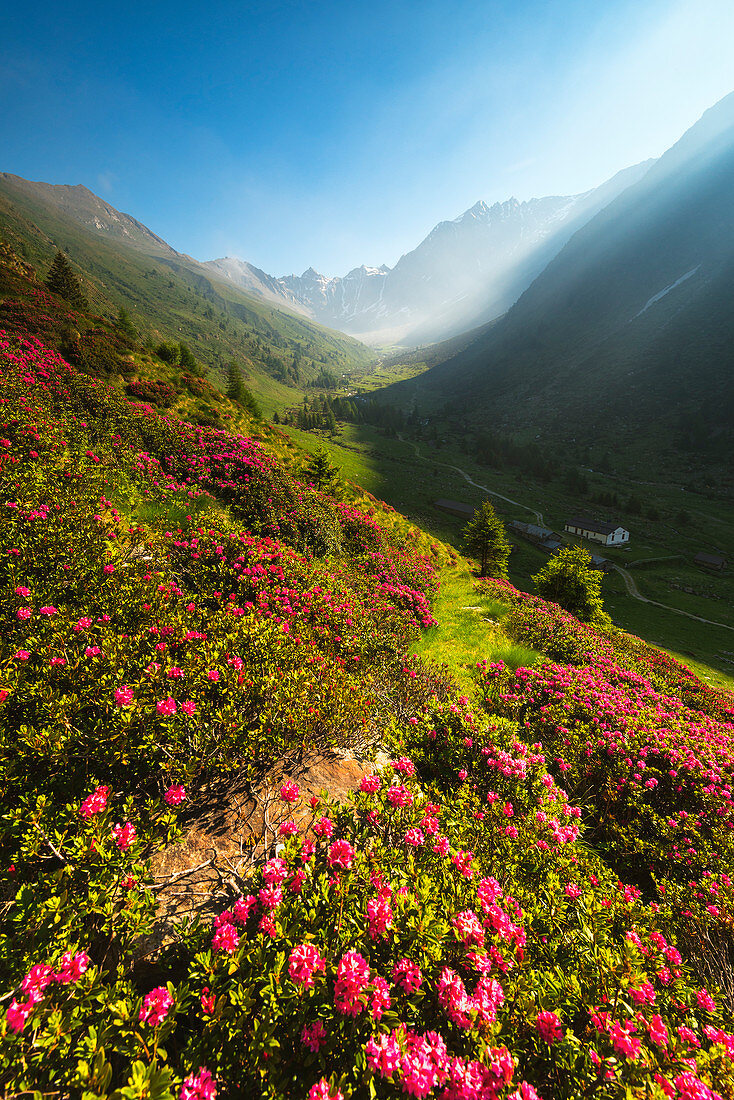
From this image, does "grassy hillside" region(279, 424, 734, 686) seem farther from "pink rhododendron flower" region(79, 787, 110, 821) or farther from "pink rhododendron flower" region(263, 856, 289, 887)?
"pink rhododendron flower" region(263, 856, 289, 887)

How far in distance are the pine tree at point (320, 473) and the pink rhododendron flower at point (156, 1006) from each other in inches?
848

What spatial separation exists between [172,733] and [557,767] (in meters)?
7.58

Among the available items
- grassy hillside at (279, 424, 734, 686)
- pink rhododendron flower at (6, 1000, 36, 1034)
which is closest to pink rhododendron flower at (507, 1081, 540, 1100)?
pink rhododendron flower at (6, 1000, 36, 1034)

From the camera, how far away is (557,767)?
25.3 ft

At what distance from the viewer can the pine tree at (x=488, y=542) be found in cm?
3500

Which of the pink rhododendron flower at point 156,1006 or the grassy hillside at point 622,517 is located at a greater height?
the pink rhododendron flower at point 156,1006

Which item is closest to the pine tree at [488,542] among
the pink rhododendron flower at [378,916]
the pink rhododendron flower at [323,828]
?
the pink rhododendron flower at [323,828]

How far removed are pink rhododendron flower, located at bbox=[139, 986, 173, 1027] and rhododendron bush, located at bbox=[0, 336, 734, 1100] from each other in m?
0.02

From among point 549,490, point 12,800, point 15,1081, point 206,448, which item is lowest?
point 549,490

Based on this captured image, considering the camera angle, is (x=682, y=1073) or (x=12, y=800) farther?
(x=12, y=800)

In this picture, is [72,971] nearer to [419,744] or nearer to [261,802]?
[261,802]

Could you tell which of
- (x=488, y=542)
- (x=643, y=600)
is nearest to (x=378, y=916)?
(x=488, y=542)

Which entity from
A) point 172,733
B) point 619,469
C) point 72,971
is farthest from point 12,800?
point 619,469

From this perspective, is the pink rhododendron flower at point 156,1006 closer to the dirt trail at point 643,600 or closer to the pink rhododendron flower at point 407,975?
the pink rhododendron flower at point 407,975
